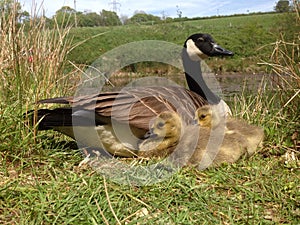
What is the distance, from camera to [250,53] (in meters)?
24.6

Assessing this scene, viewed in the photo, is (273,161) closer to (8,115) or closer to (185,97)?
(185,97)

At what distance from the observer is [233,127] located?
253 cm

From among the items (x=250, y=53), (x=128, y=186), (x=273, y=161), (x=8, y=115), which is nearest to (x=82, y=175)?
(x=128, y=186)

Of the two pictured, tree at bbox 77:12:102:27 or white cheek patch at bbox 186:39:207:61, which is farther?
tree at bbox 77:12:102:27

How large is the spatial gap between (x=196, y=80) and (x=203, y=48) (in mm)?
348

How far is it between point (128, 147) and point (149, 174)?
405mm

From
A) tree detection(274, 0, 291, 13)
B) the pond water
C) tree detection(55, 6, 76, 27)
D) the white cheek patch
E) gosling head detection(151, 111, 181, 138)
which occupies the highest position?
tree detection(55, 6, 76, 27)

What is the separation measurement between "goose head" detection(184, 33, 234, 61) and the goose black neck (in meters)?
0.07

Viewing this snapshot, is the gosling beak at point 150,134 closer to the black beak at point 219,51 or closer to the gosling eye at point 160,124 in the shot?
the gosling eye at point 160,124

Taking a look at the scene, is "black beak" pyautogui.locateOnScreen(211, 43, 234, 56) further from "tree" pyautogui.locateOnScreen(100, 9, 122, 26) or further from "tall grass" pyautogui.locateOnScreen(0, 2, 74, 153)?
"tree" pyautogui.locateOnScreen(100, 9, 122, 26)

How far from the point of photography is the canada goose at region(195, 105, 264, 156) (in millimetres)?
2424

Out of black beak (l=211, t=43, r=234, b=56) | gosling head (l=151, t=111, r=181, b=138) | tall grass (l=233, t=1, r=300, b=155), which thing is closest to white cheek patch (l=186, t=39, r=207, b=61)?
black beak (l=211, t=43, r=234, b=56)

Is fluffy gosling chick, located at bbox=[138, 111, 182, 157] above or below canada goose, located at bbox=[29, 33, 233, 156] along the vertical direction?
below

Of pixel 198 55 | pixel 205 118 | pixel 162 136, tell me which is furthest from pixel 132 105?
pixel 198 55
